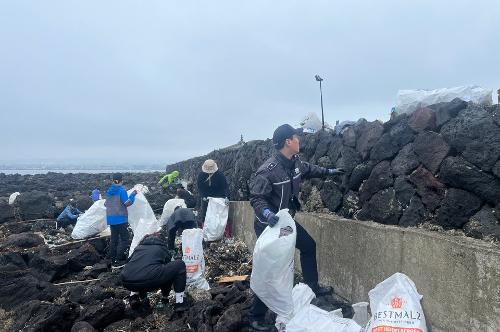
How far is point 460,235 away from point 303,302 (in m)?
1.53

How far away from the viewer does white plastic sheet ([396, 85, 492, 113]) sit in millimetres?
4211

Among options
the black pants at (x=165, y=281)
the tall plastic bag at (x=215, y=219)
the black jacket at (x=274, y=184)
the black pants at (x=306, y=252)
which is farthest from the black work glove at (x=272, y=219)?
the tall plastic bag at (x=215, y=219)

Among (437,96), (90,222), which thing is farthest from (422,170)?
(90,222)

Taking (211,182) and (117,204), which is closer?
(117,204)

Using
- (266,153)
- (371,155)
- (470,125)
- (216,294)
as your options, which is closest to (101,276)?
(216,294)

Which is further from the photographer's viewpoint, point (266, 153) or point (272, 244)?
point (266, 153)

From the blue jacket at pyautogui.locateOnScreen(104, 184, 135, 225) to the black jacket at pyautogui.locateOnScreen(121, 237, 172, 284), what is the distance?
2985 mm

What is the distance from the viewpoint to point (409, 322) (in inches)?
129

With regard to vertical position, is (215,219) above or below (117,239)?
above

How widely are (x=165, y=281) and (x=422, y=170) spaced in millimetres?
3137

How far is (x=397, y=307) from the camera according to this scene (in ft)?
11.1

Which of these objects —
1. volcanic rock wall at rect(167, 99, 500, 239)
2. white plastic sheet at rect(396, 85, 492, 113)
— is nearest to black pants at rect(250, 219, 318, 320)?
volcanic rock wall at rect(167, 99, 500, 239)

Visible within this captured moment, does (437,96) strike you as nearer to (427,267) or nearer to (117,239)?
(427,267)

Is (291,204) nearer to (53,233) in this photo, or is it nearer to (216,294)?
(216,294)
